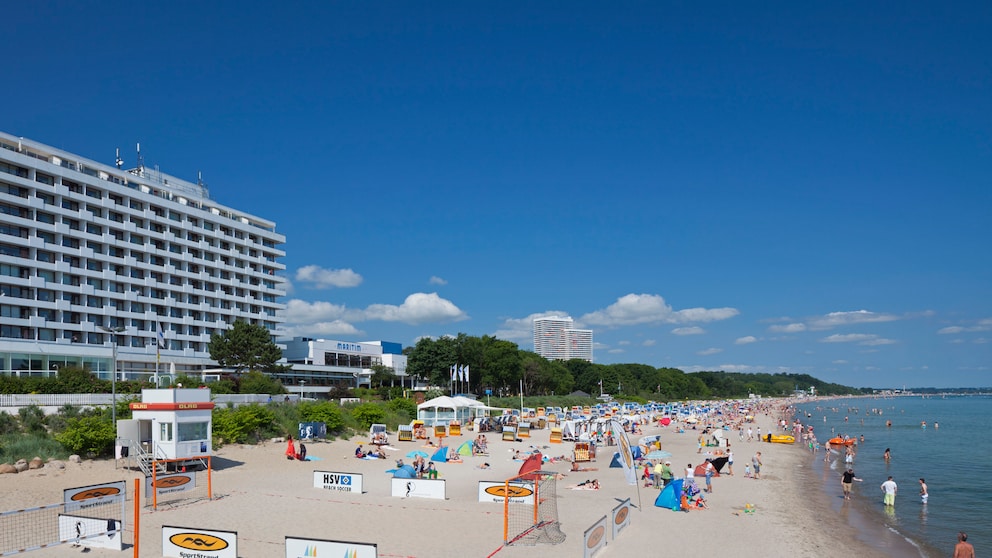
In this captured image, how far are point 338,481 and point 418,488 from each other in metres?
3.42

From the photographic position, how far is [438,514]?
70.4ft

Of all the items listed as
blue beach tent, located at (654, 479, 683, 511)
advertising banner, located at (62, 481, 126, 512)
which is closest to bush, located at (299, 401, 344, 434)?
advertising banner, located at (62, 481, 126, 512)

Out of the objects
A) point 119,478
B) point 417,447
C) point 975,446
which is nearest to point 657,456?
point 417,447

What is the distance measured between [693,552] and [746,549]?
1.78m

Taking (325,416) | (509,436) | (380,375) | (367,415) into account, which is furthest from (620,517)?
(380,375)

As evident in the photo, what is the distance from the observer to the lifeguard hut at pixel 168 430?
26.2m

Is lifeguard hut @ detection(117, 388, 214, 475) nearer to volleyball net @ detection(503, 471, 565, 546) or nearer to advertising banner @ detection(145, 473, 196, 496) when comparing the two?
advertising banner @ detection(145, 473, 196, 496)

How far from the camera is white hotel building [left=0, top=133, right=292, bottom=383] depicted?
199 ft

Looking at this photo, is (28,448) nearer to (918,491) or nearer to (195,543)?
(195,543)

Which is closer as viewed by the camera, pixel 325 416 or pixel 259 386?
pixel 325 416

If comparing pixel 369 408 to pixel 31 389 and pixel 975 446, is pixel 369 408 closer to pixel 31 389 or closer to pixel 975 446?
pixel 31 389

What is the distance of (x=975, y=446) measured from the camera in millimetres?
57125

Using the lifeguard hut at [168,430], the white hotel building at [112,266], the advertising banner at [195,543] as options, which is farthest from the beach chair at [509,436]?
the white hotel building at [112,266]

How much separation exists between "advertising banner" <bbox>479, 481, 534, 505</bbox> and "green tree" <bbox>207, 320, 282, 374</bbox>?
54553mm
